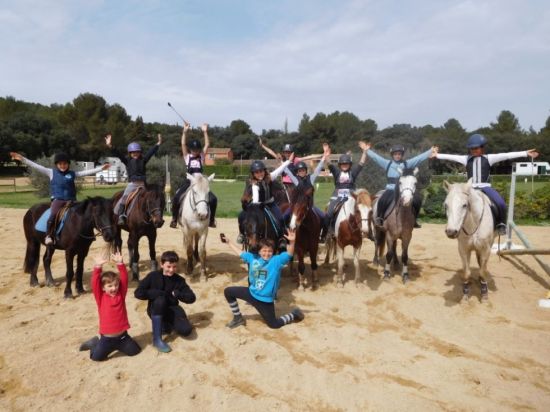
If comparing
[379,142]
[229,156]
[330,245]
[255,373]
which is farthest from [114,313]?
[229,156]

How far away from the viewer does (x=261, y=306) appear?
17.7 feet

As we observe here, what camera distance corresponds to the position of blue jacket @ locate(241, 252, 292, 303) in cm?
543

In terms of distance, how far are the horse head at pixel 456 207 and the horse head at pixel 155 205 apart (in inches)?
198

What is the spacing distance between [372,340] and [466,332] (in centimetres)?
149

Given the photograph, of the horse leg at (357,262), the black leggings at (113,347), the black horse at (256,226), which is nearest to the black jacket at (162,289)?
the black leggings at (113,347)

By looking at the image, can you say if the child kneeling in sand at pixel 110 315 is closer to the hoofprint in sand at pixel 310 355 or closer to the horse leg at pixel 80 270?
the hoofprint in sand at pixel 310 355

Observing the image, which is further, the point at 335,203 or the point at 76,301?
the point at 335,203

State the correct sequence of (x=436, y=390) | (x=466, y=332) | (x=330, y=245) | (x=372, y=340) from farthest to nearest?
(x=330, y=245) → (x=466, y=332) → (x=372, y=340) → (x=436, y=390)

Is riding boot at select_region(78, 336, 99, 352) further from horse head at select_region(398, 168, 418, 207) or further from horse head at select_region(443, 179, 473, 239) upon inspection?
horse head at select_region(398, 168, 418, 207)

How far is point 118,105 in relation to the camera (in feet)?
239

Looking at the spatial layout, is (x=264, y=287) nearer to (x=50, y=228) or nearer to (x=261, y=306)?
(x=261, y=306)

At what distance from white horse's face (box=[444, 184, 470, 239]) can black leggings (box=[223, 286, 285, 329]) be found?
9.29 feet

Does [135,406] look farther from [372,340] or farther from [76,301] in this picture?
[76,301]

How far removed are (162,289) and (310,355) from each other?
215 cm
